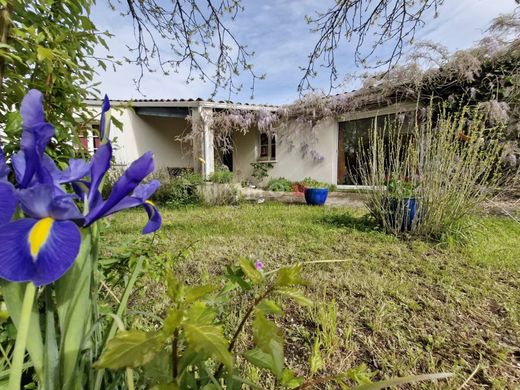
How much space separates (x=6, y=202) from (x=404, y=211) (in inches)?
172

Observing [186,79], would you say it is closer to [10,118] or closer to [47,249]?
[10,118]

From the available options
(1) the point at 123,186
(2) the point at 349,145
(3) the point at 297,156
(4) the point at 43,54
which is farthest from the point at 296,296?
(3) the point at 297,156

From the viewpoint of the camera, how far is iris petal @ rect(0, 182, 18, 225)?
0.43m

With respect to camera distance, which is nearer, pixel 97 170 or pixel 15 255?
pixel 15 255

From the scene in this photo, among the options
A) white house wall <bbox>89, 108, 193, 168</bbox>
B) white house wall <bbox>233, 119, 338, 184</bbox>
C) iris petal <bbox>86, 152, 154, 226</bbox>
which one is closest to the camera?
iris petal <bbox>86, 152, 154, 226</bbox>

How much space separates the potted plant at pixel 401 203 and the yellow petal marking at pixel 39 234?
419 centimetres

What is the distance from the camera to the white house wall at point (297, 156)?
10.0m

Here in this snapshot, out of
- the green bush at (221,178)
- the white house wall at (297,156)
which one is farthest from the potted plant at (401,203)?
the white house wall at (297,156)

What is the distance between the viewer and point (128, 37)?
10.7 feet

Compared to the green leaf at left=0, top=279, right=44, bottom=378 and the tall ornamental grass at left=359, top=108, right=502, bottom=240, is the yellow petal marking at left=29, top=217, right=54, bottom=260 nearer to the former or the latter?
the green leaf at left=0, top=279, right=44, bottom=378

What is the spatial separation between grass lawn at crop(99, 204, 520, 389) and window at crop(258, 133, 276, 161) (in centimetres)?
714

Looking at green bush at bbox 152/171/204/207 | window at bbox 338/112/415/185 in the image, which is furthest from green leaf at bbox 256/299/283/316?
window at bbox 338/112/415/185

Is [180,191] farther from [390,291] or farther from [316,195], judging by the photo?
[390,291]

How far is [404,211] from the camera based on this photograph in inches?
162
